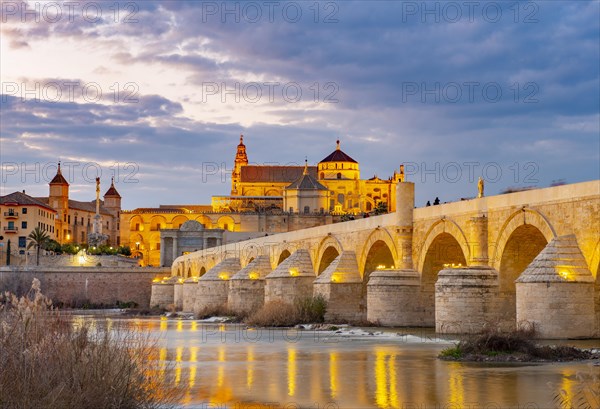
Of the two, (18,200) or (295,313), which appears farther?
(18,200)

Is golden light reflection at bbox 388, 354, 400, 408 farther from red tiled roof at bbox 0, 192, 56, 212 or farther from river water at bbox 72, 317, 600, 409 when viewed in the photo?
red tiled roof at bbox 0, 192, 56, 212

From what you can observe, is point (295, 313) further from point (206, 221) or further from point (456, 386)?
point (206, 221)

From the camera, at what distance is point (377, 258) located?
35.0 meters

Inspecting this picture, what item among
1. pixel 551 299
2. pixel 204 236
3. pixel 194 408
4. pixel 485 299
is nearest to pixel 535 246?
pixel 485 299

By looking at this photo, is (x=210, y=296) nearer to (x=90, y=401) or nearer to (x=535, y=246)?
(x=535, y=246)

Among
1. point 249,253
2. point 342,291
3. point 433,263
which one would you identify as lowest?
point 342,291

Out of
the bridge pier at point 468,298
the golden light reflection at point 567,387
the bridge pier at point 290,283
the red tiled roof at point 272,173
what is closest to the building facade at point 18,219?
the red tiled roof at point 272,173

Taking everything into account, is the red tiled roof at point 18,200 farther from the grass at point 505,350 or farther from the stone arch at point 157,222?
the grass at point 505,350

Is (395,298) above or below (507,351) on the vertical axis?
above

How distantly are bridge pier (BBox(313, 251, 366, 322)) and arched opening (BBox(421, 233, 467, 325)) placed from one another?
297 centimetres

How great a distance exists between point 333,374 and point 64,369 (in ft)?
21.9

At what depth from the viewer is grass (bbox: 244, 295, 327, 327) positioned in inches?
1284

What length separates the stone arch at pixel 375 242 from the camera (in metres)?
32.2

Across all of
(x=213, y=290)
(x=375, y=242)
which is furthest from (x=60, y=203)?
(x=375, y=242)
